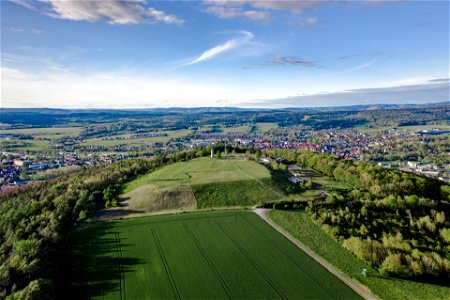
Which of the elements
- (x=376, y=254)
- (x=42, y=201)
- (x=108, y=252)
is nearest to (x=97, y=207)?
(x=42, y=201)

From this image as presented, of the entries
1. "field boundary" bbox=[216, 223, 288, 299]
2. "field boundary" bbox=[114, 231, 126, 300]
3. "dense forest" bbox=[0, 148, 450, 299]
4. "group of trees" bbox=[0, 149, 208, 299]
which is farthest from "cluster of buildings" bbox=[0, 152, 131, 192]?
"field boundary" bbox=[216, 223, 288, 299]

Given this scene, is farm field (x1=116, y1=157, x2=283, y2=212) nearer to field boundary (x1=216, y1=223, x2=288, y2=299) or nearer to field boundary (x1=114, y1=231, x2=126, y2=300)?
field boundary (x1=114, y1=231, x2=126, y2=300)

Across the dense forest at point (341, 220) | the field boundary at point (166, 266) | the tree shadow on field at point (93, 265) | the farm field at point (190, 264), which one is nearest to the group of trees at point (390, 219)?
the dense forest at point (341, 220)

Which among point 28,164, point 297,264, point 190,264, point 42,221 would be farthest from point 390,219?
point 28,164

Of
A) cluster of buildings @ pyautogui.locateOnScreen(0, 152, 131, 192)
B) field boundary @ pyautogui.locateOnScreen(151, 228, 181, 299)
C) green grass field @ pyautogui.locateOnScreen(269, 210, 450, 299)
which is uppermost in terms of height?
cluster of buildings @ pyautogui.locateOnScreen(0, 152, 131, 192)

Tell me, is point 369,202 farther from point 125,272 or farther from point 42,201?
point 42,201

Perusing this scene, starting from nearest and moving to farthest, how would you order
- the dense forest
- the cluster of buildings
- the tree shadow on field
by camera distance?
the tree shadow on field < the dense forest < the cluster of buildings

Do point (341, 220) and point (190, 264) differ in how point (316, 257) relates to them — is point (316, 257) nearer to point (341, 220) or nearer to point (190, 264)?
point (341, 220)
